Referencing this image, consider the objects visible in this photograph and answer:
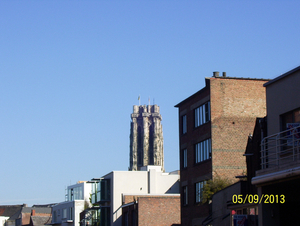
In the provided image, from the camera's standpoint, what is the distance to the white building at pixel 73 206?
245 feet

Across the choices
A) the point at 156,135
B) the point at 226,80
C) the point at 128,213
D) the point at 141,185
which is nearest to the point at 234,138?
the point at 226,80

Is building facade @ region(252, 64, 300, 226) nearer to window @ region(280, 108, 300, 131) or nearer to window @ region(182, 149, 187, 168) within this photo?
window @ region(280, 108, 300, 131)

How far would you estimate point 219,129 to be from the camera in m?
37.2

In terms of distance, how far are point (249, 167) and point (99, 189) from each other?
39.2 metres

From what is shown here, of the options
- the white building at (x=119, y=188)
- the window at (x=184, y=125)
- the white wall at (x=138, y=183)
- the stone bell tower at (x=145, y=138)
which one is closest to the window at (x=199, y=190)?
the window at (x=184, y=125)

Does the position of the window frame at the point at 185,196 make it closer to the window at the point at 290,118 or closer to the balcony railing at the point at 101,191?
the window at the point at 290,118

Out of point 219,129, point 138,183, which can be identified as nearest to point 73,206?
point 138,183

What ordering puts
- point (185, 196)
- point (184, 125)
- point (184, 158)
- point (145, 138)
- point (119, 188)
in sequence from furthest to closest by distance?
point (145, 138) → point (119, 188) → point (184, 125) → point (184, 158) → point (185, 196)

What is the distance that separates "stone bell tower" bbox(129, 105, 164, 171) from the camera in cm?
14375

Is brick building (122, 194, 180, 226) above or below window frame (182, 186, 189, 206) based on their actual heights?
below

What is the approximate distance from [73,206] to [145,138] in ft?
231

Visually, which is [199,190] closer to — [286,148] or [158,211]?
[158,211]

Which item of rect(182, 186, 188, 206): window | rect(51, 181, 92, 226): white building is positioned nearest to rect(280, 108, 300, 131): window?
rect(182, 186, 188, 206): window

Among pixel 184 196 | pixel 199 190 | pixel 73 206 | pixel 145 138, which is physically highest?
pixel 145 138
